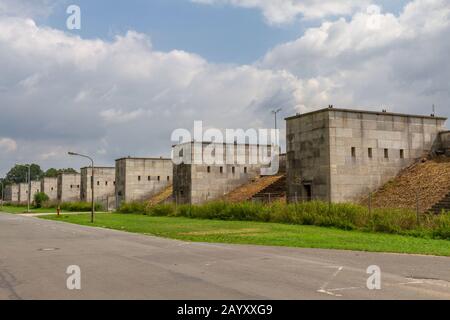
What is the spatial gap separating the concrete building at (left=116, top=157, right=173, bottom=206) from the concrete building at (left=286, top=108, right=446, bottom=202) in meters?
34.4

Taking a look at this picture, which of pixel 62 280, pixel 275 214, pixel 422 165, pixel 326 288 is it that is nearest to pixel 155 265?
pixel 62 280

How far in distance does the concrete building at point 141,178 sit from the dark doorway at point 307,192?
3605cm

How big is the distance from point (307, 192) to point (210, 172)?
20.1 meters

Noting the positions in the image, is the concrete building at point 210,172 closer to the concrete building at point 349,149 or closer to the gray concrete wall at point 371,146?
the concrete building at point 349,149

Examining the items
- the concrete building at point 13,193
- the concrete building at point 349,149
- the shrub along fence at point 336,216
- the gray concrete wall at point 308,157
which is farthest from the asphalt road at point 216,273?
the concrete building at point 13,193

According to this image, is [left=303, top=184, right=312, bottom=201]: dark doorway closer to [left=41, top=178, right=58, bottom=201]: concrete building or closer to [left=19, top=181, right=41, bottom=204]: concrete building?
[left=41, top=178, right=58, bottom=201]: concrete building

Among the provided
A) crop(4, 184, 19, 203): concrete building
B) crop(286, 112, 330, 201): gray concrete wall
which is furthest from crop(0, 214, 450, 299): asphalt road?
crop(4, 184, 19, 203): concrete building

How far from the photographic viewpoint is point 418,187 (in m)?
32.2

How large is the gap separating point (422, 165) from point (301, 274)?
90.4ft

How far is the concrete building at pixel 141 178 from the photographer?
66.7m

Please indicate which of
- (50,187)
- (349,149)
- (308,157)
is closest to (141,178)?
(308,157)

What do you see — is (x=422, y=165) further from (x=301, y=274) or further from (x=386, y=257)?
(x=301, y=274)

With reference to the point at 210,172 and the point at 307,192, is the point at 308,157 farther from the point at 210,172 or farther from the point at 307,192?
the point at 210,172

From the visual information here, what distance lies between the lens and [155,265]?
13.1m
